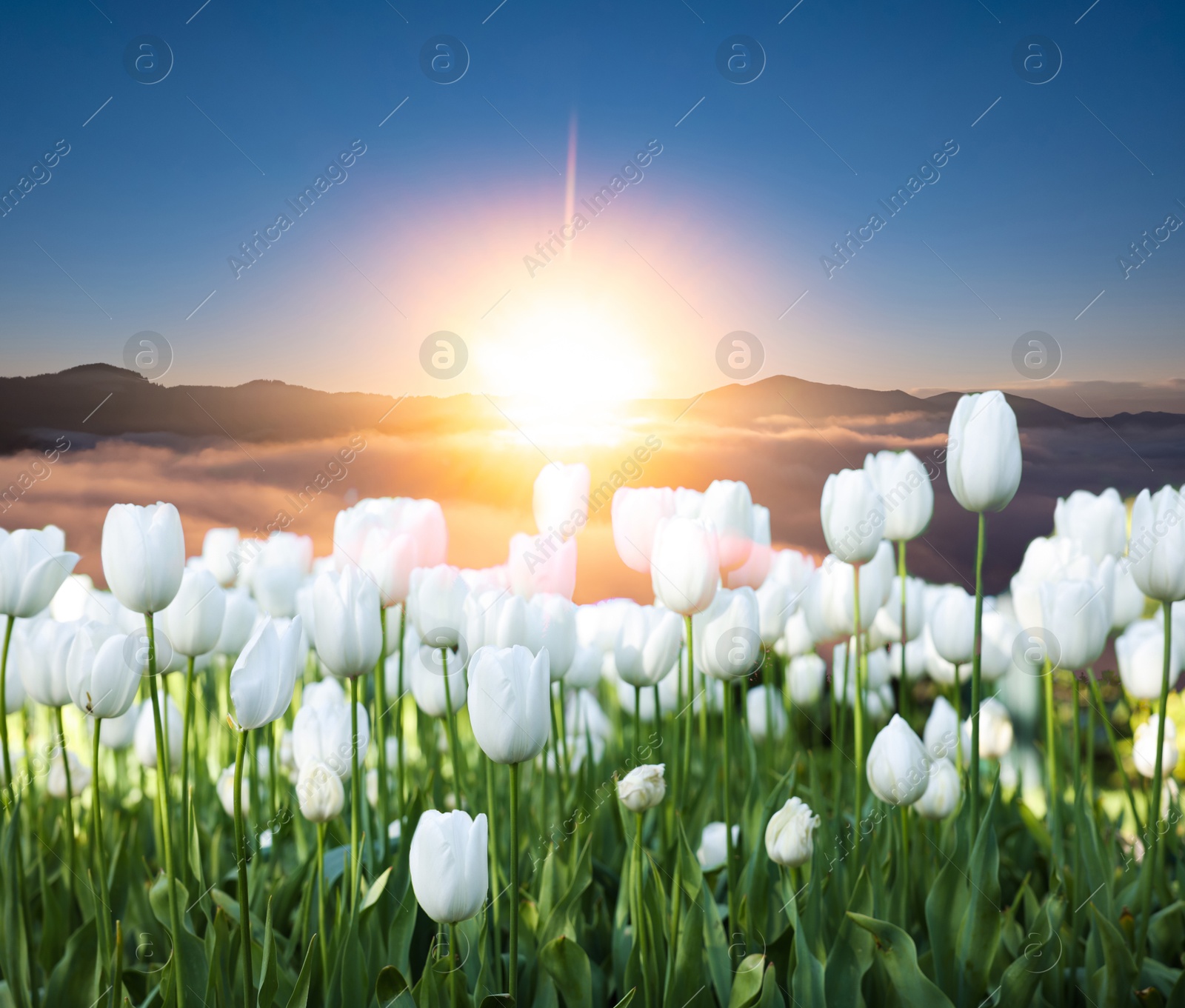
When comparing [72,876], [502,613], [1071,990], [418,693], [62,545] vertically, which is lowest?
[1071,990]

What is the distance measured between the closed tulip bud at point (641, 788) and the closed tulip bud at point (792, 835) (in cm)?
15

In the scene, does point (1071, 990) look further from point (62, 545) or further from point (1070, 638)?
point (62, 545)

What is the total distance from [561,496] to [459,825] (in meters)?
0.58

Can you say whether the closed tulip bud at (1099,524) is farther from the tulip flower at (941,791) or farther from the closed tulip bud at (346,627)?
the closed tulip bud at (346,627)

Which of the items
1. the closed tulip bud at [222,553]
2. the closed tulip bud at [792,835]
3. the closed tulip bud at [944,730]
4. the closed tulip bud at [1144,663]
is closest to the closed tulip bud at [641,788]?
the closed tulip bud at [792,835]

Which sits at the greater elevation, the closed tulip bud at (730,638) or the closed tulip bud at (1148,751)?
the closed tulip bud at (730,638)

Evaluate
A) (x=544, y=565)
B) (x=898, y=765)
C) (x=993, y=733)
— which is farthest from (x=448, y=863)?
(x=993, y=733)

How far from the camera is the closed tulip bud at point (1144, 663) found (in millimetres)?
1456

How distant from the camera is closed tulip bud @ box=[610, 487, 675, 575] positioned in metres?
1.36

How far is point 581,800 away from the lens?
158 centimetres

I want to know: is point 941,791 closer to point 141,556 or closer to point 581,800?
point 581,800

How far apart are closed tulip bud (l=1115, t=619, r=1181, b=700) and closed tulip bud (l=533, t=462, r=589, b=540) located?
982 millimetres

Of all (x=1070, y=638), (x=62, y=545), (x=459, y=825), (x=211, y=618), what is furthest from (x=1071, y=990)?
(x=62, y=545)

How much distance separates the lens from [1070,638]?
3.90 ft
